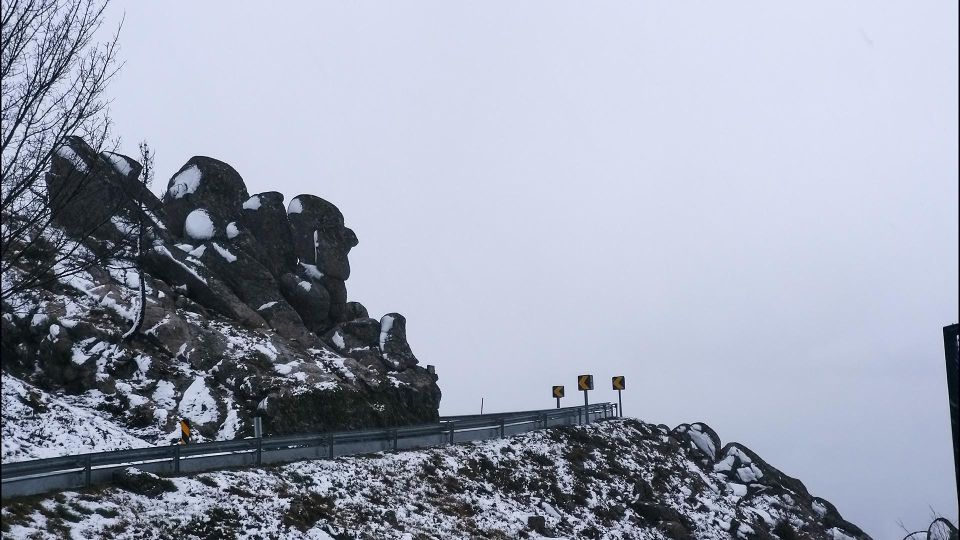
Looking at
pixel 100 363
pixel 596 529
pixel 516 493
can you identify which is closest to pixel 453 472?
pixel 516 493

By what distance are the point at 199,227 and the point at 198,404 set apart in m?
12.8

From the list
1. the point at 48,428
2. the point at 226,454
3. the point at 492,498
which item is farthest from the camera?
the point at 492,498

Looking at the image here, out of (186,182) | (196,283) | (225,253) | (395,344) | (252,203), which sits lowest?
(395,344)

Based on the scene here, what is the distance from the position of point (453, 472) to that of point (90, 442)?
10.9 meters

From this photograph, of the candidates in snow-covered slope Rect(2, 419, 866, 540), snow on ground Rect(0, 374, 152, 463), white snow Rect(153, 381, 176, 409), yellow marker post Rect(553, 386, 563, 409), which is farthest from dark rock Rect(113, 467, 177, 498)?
yellow marker post Rect(553, 386, 563, 409)

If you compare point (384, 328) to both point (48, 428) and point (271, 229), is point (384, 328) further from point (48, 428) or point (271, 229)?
point (48, 428)

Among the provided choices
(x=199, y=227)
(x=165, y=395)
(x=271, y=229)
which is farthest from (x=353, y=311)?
(x=165, y=395)

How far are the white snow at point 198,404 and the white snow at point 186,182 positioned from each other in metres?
14.3

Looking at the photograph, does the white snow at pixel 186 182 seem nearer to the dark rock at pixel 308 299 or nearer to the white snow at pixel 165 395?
the dark rock at pixel 308 299

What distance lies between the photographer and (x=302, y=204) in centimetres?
4431

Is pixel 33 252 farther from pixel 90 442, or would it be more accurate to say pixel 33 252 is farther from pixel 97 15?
pixel 90 442

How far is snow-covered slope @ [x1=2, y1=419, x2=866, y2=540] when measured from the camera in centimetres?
1625

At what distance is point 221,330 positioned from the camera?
3391cm

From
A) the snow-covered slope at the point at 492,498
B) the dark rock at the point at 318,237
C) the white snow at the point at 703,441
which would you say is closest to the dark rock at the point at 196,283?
the dark rock at the point at 318,237
